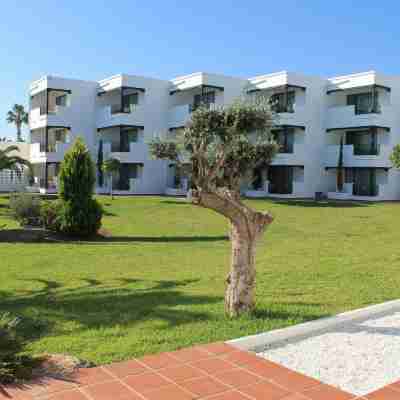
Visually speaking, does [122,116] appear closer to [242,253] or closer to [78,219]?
[78,219]

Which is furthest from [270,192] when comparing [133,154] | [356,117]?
[133,154]

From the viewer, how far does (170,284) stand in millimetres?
8078

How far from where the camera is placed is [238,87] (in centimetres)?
3603

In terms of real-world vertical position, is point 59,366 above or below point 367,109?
below

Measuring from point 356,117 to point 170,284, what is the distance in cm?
2870

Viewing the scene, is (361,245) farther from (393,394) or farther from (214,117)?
(393,394)

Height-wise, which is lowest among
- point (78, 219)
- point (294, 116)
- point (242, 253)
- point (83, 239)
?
point (83, 239)

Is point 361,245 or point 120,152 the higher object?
point 120,152

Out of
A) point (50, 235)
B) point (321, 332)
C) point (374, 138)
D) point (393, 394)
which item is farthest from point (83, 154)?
point (374, 138)

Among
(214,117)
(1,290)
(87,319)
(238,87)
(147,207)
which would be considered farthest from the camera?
(238,87)

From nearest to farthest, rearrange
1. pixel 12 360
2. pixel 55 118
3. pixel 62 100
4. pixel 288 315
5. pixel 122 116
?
pixel 12 360
pixel 288 315
pixel 122 116
pixel 55 118
pixel 62 100

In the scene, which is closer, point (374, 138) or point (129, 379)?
point (129, 379)

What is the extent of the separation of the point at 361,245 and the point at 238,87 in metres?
25.3

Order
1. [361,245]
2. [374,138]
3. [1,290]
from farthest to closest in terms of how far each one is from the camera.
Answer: [374,138] → [361,245] → [1,290]
